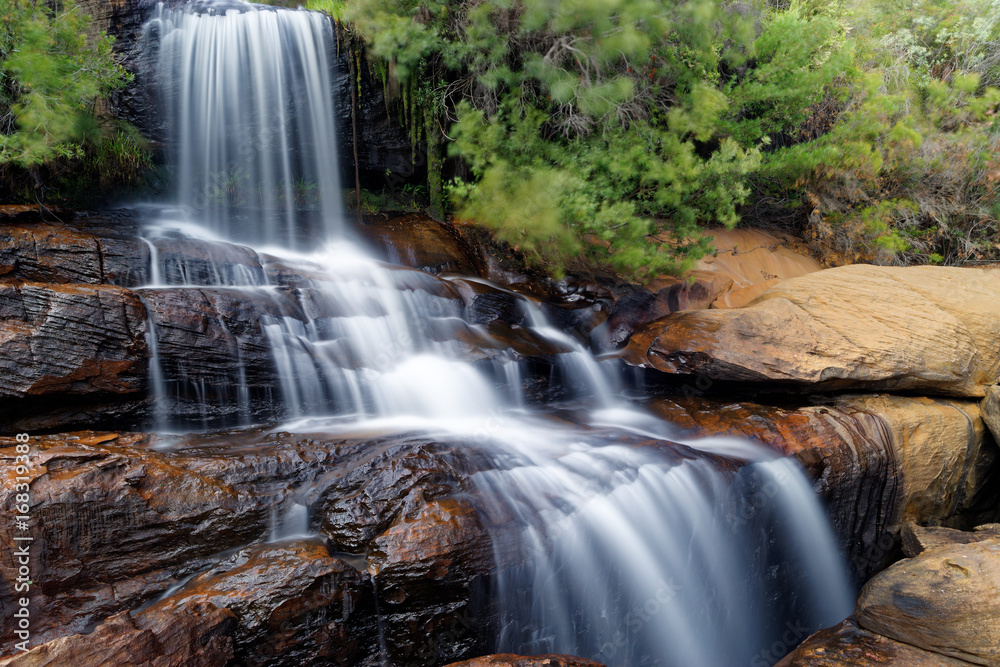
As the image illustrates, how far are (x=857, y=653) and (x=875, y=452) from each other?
193cm

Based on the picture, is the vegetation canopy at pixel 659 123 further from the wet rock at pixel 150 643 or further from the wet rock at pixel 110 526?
the wet rock at pixel 150 643

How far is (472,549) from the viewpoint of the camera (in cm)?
338

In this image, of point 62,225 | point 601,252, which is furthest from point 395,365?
point 62,225

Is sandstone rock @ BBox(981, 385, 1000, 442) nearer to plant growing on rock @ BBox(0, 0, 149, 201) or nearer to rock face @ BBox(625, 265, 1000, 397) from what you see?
rock face @ BBox(625, 265, 1000, 397)

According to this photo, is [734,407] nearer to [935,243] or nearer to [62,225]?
[935,243]

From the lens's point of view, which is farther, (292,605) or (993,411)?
(993,411)

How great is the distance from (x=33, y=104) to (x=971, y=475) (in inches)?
415

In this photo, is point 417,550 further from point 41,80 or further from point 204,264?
point 41,80

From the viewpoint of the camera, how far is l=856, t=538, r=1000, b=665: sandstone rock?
371cm

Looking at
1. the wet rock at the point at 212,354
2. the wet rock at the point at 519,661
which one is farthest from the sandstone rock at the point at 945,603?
the wet rock at the point at 212,354

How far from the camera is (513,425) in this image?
527cm

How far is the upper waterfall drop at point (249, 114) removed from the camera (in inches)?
308

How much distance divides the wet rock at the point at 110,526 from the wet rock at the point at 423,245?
4660 mm

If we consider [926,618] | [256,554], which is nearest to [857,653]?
[926,618]
